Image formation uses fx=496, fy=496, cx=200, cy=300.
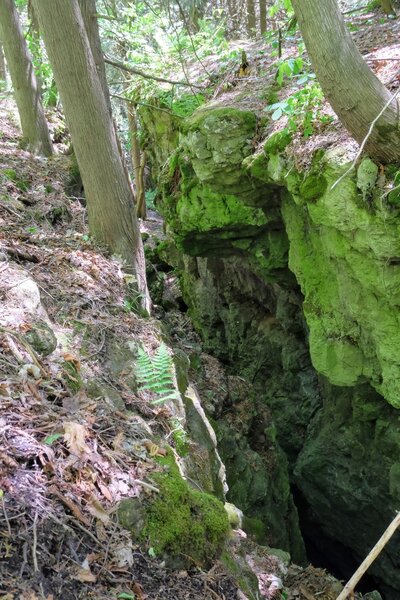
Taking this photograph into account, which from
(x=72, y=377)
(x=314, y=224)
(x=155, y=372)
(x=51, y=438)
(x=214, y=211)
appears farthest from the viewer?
(x=214, y=211)

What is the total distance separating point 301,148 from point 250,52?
4321 mm

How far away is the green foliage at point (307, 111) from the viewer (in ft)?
16.6

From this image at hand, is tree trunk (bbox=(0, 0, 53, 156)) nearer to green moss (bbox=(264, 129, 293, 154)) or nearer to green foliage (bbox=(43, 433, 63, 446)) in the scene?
green moss (bbox=(264, 129, 293, 154))

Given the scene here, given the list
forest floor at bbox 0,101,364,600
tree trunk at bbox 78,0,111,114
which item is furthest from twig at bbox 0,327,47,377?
tree trunk at bbox 78,0,111,114

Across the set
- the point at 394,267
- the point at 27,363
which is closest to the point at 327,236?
the point at 394,267

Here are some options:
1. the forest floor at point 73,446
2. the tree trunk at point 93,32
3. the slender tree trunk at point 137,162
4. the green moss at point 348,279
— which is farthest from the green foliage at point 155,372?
the slender tree trunk at point 137,162

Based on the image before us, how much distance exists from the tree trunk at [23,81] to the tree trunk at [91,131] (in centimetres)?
369

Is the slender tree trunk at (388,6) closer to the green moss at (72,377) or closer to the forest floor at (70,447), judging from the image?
the forest floor at (70,447)

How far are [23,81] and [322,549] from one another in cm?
1080

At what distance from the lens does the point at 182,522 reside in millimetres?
2863

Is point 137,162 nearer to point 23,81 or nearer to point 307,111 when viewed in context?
point 23,81

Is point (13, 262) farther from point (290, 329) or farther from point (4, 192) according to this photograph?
point (290, 329)

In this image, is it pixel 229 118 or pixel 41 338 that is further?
pixel 229 118

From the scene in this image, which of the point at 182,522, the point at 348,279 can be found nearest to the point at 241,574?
the point at 182,522
